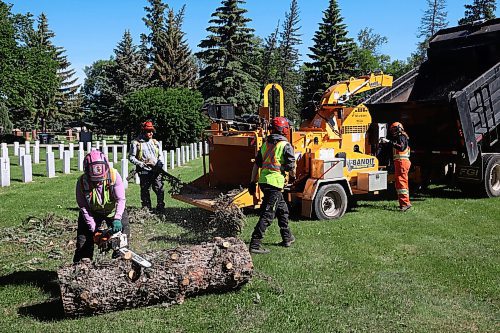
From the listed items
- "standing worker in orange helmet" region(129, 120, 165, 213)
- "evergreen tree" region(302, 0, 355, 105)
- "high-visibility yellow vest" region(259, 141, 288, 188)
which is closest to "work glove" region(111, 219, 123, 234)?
"high-visibility yellow vest" region(259, 141, 288, 188)

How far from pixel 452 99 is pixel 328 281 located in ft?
18.9

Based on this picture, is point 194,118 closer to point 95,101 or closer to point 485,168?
point 485,168

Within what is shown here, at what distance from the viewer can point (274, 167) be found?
6.82 metres

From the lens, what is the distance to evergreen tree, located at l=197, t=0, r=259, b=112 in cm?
3528

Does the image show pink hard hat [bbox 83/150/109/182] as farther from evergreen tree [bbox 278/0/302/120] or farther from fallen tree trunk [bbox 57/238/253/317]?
evergreen tree [bbox 278/0/302/120]

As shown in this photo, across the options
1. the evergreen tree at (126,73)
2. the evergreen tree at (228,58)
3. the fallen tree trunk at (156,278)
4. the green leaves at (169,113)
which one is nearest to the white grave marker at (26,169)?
the fallen tree trunk at (156,278)

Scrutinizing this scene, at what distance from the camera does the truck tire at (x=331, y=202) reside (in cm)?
863

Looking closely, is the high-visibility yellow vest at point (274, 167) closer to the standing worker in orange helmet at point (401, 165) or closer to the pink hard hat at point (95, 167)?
the pink hard hat at point (95, 167)

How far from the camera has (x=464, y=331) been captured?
4.32m

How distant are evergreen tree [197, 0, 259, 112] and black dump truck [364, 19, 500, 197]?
908 inches

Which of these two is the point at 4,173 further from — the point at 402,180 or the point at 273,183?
the point at 402,180

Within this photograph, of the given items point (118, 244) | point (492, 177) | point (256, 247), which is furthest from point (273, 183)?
point (492, 177)

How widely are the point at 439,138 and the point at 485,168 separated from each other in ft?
3.96

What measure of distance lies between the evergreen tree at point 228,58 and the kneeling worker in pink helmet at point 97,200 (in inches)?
1185
